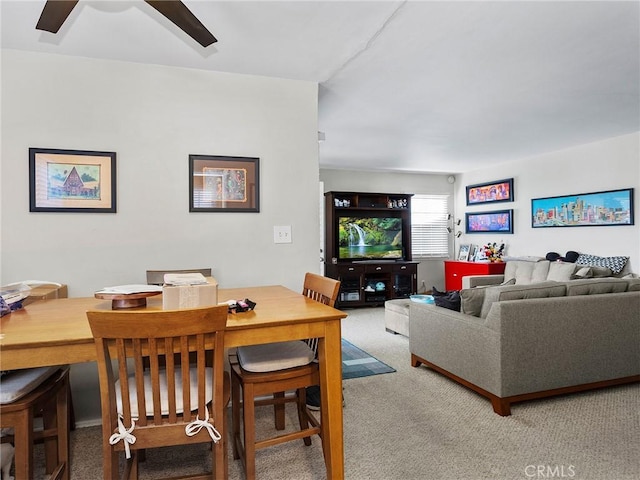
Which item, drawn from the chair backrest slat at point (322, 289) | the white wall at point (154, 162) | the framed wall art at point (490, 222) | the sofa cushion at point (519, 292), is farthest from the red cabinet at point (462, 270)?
the chair backrest slat at point (322, 289)

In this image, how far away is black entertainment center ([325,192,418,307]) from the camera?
6.50 meters

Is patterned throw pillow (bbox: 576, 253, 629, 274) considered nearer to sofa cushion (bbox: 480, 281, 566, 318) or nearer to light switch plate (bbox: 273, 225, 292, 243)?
sofa cushion (bbox: 480, 281, 566, 318)

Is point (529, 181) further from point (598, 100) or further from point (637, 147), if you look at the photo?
point (598, 100)

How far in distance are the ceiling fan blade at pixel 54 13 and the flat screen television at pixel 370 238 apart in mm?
5194

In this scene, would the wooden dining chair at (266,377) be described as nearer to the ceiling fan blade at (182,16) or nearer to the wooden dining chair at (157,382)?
the wooden dining chair at (157,382)

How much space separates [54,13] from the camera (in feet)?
5.58

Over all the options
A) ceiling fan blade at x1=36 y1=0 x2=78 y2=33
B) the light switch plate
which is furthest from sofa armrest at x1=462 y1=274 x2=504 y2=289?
ceiling fan blade at x1=36 y1=0 x2=78 y2=33

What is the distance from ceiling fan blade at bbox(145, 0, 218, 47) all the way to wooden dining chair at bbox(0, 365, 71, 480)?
5.16 feet

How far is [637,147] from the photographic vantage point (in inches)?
182

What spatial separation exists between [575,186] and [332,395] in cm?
505

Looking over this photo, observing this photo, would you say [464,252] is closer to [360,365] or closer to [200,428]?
[360,365]

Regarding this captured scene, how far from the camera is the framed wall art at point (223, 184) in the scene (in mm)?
2838

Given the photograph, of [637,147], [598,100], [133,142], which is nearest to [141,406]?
[133,142]

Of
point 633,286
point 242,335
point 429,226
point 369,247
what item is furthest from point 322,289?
point 429,226
